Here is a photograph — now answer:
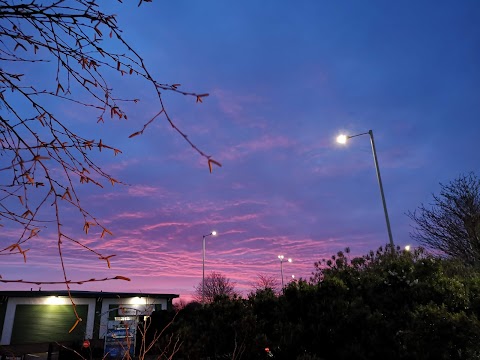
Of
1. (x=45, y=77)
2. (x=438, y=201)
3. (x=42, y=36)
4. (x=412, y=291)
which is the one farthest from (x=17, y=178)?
(x=438, y=201)

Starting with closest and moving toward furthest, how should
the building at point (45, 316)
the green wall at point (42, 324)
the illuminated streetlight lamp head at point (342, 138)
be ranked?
the illuminated streetlight lamp head at point (342, 138) → the building at point (45, 316) → the green wall at point (42, 324)

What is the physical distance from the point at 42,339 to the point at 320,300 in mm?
28785

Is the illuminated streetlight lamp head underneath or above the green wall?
above

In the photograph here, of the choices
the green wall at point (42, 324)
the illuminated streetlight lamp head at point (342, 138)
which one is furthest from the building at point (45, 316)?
the illuminated streetlight lamp head at point (342, 138)

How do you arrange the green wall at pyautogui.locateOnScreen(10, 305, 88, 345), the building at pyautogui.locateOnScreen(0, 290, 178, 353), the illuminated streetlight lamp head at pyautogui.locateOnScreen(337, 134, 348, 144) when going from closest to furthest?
the illuminated streetlight lamp head at pyautogui.locateOnScreen(337, 134, 348, 144) → the building at pyautogui.locateOnScreen(0, 290, 178, 353) → the green wall at pyautogui.locateOnScreen(10, 305, 88, 345)

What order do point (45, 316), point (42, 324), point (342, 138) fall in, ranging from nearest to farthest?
point (342, 138) → point (42, 324) → point (45, 316)

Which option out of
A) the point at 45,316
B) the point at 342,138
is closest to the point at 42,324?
the point at 45,316

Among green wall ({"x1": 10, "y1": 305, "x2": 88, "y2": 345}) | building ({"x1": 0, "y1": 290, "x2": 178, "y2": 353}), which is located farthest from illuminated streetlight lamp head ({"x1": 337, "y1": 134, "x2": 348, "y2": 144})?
green wall ({"x1": 10, "y1": 305, "x2": 88, "y2": 345})

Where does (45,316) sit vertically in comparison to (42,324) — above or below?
above

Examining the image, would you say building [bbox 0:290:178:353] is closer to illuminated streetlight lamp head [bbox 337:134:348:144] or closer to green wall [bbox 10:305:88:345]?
green wall [bbox 10:305:88:345]

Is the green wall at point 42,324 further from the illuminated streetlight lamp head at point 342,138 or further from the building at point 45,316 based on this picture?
the illuminated streetlight lamp head at point 342,138

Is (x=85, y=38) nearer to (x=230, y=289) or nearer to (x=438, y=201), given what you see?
(x=438, y=201)

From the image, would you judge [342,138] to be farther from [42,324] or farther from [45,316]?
[42,324]

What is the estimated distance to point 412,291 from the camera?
29.7 ft
